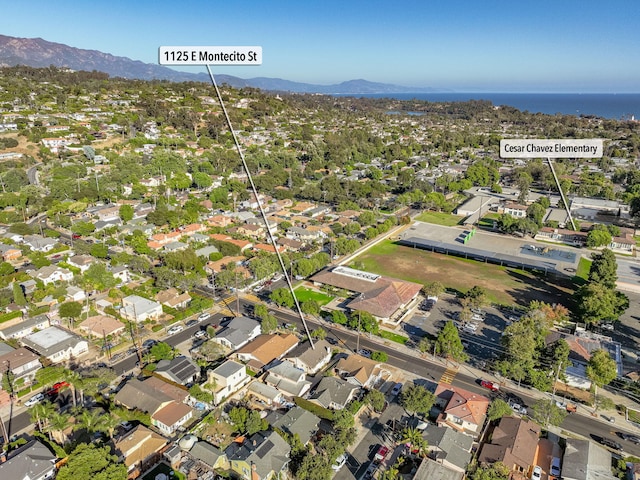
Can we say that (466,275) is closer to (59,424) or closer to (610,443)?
(610,443)

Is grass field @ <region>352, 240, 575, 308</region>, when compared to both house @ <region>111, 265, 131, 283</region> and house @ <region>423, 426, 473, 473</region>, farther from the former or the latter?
house @ <region>111, 265, 131, 283</region>

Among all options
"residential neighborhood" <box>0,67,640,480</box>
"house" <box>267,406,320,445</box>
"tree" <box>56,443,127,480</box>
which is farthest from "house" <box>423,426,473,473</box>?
"tree" <box>56,443,127,480</box>

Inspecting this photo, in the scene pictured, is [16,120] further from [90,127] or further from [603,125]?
[603,125]

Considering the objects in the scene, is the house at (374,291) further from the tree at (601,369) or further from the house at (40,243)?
the house at (40,243)

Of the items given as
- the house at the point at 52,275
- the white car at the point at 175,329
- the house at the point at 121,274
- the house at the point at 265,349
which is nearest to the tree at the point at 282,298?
the house at the point at 265,349

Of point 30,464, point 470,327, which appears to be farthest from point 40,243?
point 470,327

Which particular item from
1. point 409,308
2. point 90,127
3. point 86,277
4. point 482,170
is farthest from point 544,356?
point 90,127
